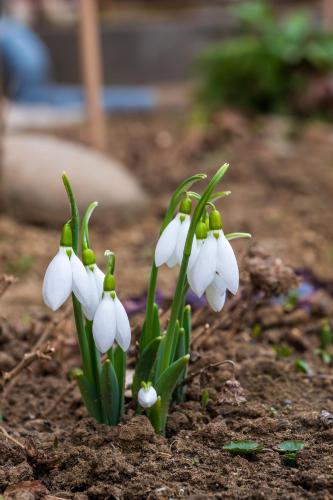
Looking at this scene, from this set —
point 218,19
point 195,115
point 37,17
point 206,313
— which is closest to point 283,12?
point 218,19

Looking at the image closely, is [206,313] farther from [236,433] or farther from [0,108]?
[0,108]

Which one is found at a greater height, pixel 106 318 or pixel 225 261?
pixel 225 261

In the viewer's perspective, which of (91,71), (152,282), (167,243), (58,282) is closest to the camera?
(58,282)

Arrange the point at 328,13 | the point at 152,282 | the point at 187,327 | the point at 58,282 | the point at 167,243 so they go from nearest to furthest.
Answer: the point at 58,282, the point at 167,243, the point at 152,282, the point at 187,327, the point at 328,13

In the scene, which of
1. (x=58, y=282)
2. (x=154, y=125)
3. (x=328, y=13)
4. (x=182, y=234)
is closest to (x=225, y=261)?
(x=182, y=234)

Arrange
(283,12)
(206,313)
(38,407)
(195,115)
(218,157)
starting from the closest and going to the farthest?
(38,407)
(206,313)
(218,157)
(195,115)
(283,12)

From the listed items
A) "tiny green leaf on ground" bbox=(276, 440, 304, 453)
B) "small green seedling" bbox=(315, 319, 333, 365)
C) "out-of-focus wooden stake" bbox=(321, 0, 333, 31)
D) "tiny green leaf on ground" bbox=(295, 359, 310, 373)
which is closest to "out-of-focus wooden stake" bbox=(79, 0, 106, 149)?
"out-of-focus wooden stake" bbox=(321, 0, 333, 31)

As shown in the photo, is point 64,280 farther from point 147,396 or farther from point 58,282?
point 147,396
